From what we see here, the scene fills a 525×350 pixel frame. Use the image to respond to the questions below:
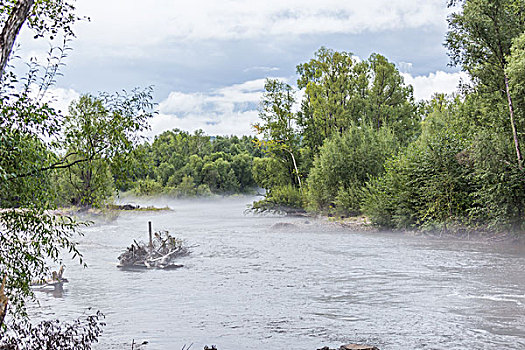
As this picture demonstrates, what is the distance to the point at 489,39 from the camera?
19.6 metres

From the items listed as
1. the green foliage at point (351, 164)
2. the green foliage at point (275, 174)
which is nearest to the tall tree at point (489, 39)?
the green foliage at point (351, 164)

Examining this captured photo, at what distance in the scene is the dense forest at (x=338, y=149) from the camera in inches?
262

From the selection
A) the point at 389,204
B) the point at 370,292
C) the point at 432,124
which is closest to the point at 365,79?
the point at 432,124

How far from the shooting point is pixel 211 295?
44.7 ft

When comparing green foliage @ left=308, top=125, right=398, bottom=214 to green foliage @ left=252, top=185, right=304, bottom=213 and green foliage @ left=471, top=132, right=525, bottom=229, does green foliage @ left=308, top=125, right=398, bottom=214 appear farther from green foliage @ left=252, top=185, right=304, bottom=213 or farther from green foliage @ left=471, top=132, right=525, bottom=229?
green foliage @ left=471, top=132, right=525, bottom=229

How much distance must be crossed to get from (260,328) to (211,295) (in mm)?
3714

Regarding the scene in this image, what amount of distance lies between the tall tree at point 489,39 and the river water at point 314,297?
21.7 feet

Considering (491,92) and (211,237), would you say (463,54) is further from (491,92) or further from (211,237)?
(211,237)

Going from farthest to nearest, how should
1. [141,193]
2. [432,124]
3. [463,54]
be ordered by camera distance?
[141,193], [432,124], [463,54]

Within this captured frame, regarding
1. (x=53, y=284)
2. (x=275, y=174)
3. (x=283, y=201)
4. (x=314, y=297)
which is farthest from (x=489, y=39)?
(x=275, y=174)

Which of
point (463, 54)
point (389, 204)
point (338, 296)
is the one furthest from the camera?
point (389, 204)

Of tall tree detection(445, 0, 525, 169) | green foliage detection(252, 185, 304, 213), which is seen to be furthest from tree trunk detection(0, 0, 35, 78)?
green foliage detection(252, 185, 304, 213)

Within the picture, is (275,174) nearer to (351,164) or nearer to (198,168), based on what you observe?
(351,164)

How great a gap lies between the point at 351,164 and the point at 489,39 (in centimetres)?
1530
